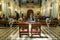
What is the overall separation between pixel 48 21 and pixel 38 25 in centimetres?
708

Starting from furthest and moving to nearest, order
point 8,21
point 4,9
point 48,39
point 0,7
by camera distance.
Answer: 1. point 0,7
2. point 4,9
3. point 8,21
4. point 48,39

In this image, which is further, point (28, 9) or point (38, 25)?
point (28, 9)

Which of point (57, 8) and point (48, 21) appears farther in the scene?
point (57, 8)

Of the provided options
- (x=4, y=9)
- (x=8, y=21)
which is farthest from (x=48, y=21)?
(x=4, y=9)

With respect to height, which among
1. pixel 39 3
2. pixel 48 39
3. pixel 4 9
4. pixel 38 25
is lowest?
pixel 48 39

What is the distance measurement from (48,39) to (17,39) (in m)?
1.71

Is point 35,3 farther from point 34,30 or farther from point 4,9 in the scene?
point 34,30

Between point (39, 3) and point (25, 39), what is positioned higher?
point (39, 3)

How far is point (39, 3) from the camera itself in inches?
1553

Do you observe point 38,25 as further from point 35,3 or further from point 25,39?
point 35,3

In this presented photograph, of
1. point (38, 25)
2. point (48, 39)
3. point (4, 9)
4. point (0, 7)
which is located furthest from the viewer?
point (0, 7)

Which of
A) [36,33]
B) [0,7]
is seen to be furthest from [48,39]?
[0,7]

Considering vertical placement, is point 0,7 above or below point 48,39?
above

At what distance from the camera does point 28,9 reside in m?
40.4
